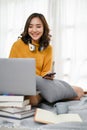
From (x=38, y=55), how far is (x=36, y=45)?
9 cm

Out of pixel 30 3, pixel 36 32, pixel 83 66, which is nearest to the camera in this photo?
pixel 36 32

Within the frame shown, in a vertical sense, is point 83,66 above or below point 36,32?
below

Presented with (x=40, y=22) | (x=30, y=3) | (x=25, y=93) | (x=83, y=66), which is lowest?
(x=83, y=66)

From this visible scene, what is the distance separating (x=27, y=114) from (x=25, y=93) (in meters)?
0.11

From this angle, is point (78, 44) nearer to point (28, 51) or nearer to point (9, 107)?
point (28, 51)

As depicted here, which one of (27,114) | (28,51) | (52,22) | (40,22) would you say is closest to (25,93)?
(27,114)

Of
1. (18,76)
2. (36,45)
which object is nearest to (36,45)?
(36,45)

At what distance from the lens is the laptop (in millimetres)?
1342

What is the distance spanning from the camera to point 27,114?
4.45 feet

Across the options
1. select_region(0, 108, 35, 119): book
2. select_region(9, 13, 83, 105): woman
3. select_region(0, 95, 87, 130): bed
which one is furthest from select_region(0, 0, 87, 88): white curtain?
select_region(0, 108, 35, 119): book

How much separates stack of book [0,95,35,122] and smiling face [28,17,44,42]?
2.94 feet

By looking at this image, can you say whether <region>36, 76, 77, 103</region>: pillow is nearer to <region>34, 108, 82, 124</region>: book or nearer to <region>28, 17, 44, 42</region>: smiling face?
<region>34, 108, 82, 124</region>: book

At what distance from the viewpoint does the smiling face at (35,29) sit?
84.5 inches

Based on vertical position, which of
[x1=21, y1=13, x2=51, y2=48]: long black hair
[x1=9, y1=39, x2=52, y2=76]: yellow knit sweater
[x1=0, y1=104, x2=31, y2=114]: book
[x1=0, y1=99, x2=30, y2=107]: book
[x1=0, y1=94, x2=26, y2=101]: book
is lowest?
[x1=0, y1=104, x2=31, y2=114]: book
